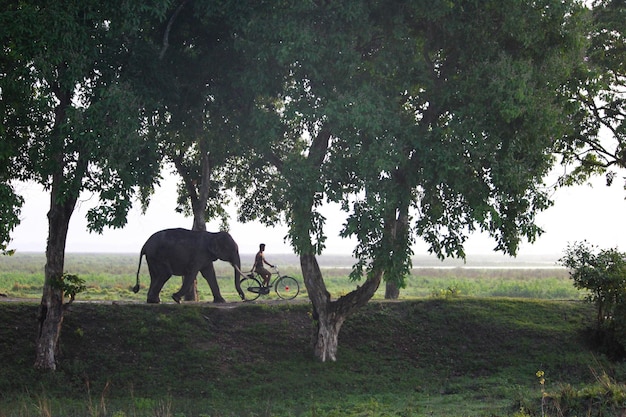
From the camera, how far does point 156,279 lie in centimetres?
2492

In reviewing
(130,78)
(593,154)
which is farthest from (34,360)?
Result: (593,154)

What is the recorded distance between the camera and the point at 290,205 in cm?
1961

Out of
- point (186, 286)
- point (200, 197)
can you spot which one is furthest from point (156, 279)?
point (200, 197)

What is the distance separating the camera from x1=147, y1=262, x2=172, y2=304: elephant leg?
81.3 ft

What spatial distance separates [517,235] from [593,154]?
13.7 metres

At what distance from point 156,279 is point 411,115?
415 inches

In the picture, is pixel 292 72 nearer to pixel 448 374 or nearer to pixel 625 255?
pixel 448 374

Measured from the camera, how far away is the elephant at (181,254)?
2495 centimetres

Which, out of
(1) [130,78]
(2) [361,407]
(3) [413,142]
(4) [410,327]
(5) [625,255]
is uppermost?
(1) [130,78]

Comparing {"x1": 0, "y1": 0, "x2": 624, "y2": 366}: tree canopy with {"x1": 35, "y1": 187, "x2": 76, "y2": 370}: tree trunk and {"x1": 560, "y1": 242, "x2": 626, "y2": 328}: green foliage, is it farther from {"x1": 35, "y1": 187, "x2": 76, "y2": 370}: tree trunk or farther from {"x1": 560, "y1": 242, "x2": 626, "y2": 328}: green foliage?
{"x1": 560, "y1": 242, "x2": 626, "y2": 328}: green foliage

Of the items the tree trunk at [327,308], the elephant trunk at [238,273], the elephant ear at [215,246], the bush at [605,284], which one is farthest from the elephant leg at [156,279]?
the bush at [605,284]

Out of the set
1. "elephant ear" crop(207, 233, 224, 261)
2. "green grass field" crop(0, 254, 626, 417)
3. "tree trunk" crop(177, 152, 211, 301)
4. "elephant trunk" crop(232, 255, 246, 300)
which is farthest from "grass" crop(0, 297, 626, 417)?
"tree trunk" crop(177, 152, 211, 301)

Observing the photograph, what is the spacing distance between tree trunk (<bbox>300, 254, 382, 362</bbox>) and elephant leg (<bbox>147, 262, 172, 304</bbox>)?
5.73 meters

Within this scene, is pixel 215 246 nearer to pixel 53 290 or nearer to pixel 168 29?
pixel 53 290
